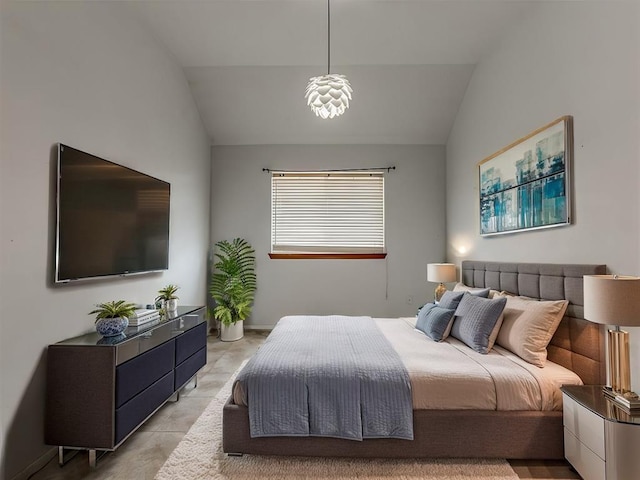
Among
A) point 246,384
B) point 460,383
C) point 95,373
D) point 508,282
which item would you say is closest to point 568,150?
point 508,282

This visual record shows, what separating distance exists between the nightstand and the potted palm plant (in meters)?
3.65

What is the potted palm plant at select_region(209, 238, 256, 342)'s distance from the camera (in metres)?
4.45

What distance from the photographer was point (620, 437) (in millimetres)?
1500

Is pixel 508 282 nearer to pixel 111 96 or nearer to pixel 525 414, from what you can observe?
pixel 525 414

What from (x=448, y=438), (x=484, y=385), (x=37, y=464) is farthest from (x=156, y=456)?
(x=484, y=385)

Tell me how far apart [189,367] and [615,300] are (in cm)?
301

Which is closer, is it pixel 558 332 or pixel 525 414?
pixel 525 414

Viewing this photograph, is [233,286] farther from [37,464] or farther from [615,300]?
[615,300]

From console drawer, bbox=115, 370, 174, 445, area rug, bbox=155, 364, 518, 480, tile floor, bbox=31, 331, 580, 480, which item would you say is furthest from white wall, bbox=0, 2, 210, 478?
area rug, bbox=155, 364, 518, 480

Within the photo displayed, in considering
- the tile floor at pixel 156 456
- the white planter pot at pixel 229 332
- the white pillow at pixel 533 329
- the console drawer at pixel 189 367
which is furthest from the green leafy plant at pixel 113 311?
the white pillow at pixel 533 329

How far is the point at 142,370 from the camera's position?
7.00ft

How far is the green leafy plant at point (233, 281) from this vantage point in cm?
447

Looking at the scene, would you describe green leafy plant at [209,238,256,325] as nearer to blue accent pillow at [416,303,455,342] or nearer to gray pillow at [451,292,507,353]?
blue accent pillow at [416,303,455,342]

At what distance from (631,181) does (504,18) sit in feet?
7.15
